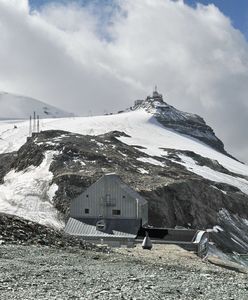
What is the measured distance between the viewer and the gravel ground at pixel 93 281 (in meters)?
12.3

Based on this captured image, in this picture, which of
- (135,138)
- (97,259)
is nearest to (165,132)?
(135,138)

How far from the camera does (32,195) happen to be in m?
75.8

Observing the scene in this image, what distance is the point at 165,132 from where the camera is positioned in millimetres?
190875

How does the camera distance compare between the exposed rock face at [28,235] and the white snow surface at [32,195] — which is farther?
the white snow surface at [32,195]

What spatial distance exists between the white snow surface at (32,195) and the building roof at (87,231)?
863cm

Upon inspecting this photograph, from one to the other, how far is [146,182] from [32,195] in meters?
18.1

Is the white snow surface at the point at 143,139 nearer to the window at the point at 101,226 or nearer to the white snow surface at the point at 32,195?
the white snow surface at the point at 32,195

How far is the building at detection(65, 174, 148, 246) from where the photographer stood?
52.1 metres

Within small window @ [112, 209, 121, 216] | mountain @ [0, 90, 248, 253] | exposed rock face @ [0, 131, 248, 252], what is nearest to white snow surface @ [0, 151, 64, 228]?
mountain @ [0, 90, 248, 253]

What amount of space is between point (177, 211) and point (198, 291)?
2639 inches

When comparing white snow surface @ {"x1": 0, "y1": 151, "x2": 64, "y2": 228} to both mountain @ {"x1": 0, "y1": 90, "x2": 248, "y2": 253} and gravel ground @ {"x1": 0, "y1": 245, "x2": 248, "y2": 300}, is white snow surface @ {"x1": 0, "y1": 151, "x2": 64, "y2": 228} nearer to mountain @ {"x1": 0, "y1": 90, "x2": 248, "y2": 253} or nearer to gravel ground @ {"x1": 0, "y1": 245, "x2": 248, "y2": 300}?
mountain @ {"x1": 0, "y1": 90, "x2": 248, "y2": 253}

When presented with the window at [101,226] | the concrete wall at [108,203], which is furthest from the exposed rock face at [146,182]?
the window at [101,226]

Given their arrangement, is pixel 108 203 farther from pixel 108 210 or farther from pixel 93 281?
pixel 93 281

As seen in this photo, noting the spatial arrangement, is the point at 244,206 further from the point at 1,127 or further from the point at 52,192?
the point at 1,127
